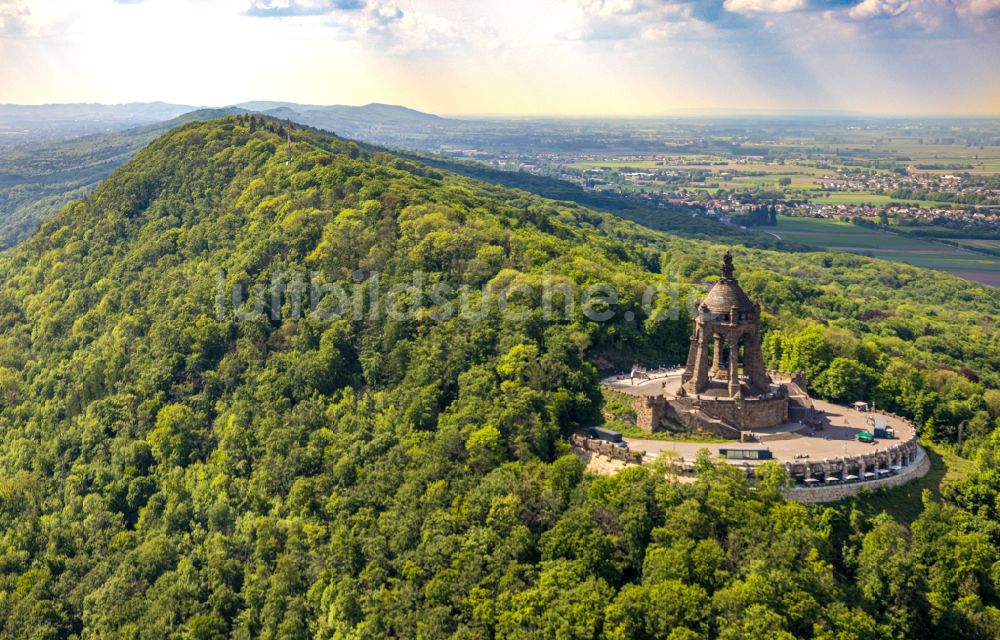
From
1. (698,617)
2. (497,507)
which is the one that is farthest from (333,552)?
(698,617)

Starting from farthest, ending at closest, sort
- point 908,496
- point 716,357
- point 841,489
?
point 716,357 → point 908,496 → point 841,489

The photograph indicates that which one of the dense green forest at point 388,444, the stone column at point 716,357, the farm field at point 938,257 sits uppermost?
the stone column at point 716,357

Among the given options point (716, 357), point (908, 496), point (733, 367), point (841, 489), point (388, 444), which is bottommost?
point (388, 444)

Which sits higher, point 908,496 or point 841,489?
point 841,489

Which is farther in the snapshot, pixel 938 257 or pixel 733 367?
pixel 938 257

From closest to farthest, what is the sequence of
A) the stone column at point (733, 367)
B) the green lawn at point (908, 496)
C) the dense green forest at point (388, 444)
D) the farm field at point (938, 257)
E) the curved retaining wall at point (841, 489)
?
the dense green forest at point (388, 444), the curved retaining wall at point (841, 489), the green lawn at point (908, 496), the stone column at point (733, 367), the farm field at point (938, 257)

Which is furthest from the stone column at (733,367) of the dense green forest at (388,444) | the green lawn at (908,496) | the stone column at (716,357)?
the green lawn at (908,496)

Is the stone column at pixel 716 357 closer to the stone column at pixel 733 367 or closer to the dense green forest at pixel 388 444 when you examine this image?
the stone column at pixel 733 367

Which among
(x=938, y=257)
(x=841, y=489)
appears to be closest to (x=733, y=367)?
Answer: (x=841, y=489)

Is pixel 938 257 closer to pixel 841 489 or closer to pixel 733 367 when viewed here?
pixel 733 367

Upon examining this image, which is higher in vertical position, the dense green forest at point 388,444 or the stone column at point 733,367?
the stone column at point 733,367

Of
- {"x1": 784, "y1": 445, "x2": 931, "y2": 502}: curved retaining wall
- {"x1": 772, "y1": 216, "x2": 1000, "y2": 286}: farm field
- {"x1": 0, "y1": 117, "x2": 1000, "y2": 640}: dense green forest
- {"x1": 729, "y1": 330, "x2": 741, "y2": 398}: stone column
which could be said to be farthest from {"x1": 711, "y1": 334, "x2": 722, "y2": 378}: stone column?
{"x1": 772, "y1": 216, "x2": 1000, "y2": 286}: farm field
